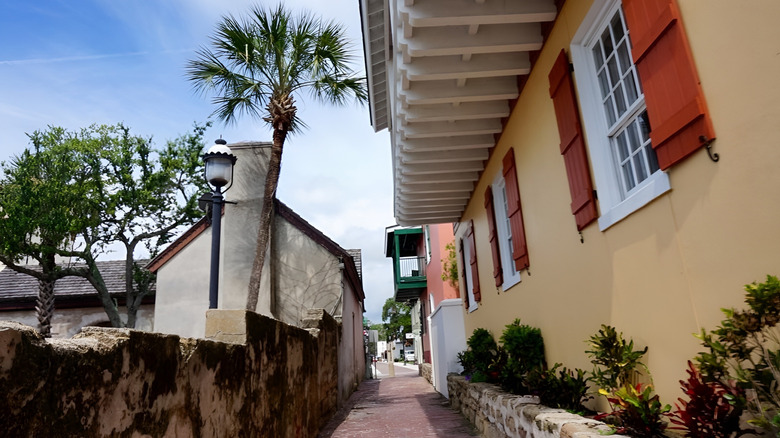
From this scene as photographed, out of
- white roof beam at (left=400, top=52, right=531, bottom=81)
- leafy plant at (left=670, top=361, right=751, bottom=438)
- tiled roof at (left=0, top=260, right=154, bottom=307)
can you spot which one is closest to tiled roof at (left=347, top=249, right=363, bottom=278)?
tiled roof at (left=0, top=260, right=154, bottom=307)

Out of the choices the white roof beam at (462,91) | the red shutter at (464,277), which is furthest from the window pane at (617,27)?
the red shutter at (464,277)

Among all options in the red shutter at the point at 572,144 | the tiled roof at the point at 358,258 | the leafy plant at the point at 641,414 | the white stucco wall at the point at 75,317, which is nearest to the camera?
the leafy plant at the point at 641,414

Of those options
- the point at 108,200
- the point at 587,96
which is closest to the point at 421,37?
the point at 587,96

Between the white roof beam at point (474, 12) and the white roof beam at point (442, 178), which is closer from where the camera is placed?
the white roof beam at point (474, 12)

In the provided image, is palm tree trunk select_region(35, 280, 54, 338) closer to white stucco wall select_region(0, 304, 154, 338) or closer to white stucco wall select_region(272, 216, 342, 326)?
→ white stucco wall select_region(0, 304, 154, 338)

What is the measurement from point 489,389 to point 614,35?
4289 mm

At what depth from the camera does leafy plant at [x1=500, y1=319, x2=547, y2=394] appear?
508cm

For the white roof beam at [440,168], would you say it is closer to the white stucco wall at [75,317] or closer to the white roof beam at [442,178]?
the white roof beam at [442,178]

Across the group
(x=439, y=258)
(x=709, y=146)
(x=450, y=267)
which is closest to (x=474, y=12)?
(x=709, y=146)

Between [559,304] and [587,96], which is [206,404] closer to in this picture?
[559,304]

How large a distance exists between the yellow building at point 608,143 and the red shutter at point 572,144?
2 cm

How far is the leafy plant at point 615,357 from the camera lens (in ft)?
10.2

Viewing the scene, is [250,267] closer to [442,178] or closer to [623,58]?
[442,178]

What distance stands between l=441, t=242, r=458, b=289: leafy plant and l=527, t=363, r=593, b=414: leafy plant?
8.42 m
